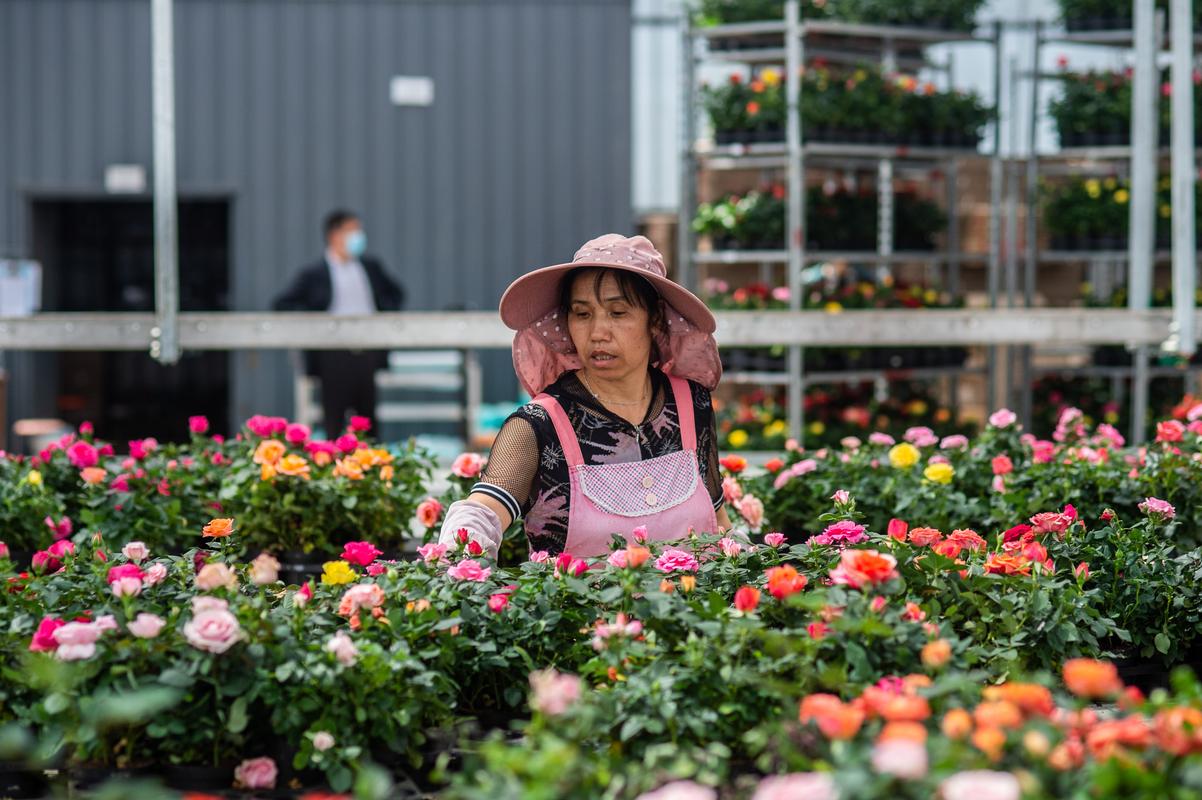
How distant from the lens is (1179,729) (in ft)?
4.08

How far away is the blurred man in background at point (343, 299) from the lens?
671cm

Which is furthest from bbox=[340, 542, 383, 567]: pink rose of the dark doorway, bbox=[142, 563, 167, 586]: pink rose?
the dark doorway

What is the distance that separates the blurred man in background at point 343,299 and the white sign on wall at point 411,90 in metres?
2.73

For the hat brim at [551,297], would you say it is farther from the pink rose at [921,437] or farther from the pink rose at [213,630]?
the pink rose at [213,630]

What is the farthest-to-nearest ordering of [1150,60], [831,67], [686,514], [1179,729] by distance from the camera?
[831,67] → [1150,60] → [686,514] → [1179,729]

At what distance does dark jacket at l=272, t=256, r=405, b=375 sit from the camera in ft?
21.9

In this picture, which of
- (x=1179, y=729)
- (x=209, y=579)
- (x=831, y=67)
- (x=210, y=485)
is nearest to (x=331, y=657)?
(x=209, y=579)

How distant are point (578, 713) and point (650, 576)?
59 cm

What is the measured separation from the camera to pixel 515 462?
2.43 metres

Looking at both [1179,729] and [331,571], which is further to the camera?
[331,571]

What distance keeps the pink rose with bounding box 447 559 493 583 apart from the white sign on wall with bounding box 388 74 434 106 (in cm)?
778

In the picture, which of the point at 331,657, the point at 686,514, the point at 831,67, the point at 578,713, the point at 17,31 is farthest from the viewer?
the point at 17,31

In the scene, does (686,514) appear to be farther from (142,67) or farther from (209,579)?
(142,67)

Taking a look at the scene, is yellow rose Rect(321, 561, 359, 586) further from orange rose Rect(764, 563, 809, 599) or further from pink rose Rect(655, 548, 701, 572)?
orange rose Rect(764, 563, 809, 599)
